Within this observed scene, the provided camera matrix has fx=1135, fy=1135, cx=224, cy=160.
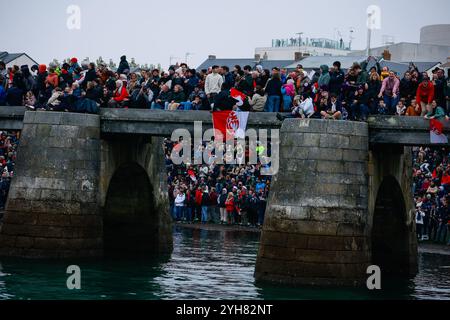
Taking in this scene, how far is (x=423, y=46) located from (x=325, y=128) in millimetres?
68477

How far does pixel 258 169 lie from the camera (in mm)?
56906

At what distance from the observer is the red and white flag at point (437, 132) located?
1359 inches

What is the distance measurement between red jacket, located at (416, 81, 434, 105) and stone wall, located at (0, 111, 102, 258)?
37.2 feet

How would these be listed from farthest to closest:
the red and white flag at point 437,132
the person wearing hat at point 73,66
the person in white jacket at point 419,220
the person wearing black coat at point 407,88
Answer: the person in white jacket at point 419,220, the person wearing hat at point 73,66, the person wearing black coat at point 407,88, the red and white flag at point 437,132

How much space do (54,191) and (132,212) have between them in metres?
6.40

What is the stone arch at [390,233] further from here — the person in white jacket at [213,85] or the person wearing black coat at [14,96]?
the person wearing black coat at [14,96]

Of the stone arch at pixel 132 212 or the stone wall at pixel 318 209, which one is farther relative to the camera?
the stone arch at pixel 132 212

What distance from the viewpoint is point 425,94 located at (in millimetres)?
35688

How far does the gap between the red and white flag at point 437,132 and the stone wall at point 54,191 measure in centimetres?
1196

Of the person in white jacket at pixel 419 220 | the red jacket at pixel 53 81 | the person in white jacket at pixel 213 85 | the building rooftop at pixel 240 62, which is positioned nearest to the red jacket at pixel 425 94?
the person in white jacket at pixel 213 85


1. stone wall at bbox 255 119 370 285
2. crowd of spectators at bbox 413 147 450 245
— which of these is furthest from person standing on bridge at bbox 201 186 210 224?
stone wall at bbox 255 119 370 285

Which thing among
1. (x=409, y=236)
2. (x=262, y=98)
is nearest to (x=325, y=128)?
(x=262, y=98)
